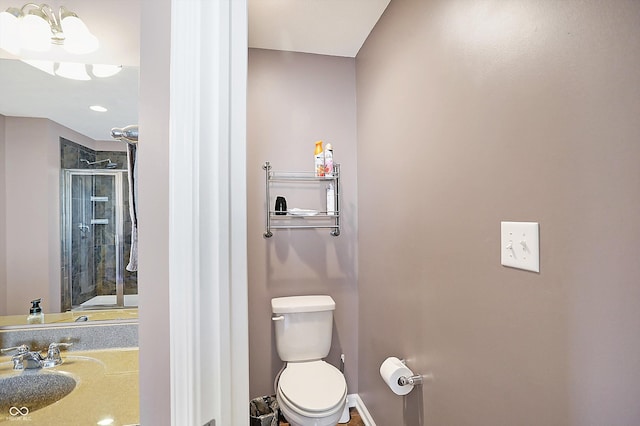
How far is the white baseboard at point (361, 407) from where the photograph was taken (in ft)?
6.44

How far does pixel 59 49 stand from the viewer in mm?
1185

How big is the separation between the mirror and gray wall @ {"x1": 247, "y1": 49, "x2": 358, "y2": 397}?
2.88ft

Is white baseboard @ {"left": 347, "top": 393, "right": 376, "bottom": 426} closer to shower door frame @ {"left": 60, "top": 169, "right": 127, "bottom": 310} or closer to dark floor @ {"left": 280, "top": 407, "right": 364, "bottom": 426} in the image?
dark floor @ {"left": 280, "top": 407, "right": 364, "bottom": 426}

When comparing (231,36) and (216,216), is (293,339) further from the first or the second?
(231,36)

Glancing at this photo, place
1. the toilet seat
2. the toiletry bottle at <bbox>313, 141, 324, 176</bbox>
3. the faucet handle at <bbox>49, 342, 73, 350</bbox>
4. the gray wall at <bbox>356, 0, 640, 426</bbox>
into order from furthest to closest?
the toiletry bottle at <bbox>313, 141, 324, 176</bbox>
the toilet seat
the faucet handle at <bbox>49, 342, 73, 350</bbox>
the gray wall at <bbox>356, 0, 640, 426</bbox>

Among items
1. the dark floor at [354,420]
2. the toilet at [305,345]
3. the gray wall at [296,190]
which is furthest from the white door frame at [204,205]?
the dark floor at [354,420]

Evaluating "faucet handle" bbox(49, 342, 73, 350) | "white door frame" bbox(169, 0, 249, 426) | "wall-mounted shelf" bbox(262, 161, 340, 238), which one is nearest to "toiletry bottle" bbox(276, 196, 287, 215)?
"wall-mounted shelf" bbox(262, 161, 340, 238)

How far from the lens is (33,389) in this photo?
3.47ft

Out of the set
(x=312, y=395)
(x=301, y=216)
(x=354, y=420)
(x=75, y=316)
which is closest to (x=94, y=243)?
(x=75, y=316)

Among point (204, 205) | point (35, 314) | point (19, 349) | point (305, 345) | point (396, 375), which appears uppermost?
point (204, 205)

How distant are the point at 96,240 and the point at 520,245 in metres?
1.57

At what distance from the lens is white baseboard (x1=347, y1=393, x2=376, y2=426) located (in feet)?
6.44

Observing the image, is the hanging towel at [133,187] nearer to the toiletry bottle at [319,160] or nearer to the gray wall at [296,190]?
the gray wall at [296,190]

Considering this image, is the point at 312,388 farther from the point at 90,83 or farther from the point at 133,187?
the point at 90,83
